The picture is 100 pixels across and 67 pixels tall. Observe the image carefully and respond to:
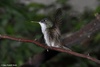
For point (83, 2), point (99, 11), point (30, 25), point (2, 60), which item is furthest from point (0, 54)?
point (83, 2)

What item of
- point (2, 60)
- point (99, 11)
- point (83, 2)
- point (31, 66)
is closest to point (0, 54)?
point (2, 60)

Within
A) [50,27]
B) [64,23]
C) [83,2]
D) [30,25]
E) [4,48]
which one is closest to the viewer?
[50,27]

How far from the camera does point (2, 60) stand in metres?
2.20

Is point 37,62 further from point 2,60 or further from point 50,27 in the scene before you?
point 2,60

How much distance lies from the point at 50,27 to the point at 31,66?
358 millimetres

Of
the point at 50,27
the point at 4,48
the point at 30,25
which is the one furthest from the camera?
the point at 30,25

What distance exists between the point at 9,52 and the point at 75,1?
2420 mm

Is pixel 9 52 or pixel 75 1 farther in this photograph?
pixel 75 1

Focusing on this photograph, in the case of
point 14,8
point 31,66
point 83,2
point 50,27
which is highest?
point 83,2

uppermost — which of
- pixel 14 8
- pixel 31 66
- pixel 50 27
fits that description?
pixel 14 8

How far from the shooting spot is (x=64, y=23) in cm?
277

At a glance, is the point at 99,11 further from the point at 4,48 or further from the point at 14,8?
the point at 4,48

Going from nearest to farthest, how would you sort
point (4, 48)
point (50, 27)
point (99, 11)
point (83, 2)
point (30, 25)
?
point (50, 27) < point (99, 11) < point (4, 48) < point (30, 25) < point (83, 2)

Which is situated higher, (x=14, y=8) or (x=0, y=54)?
(x=14, y=8)
